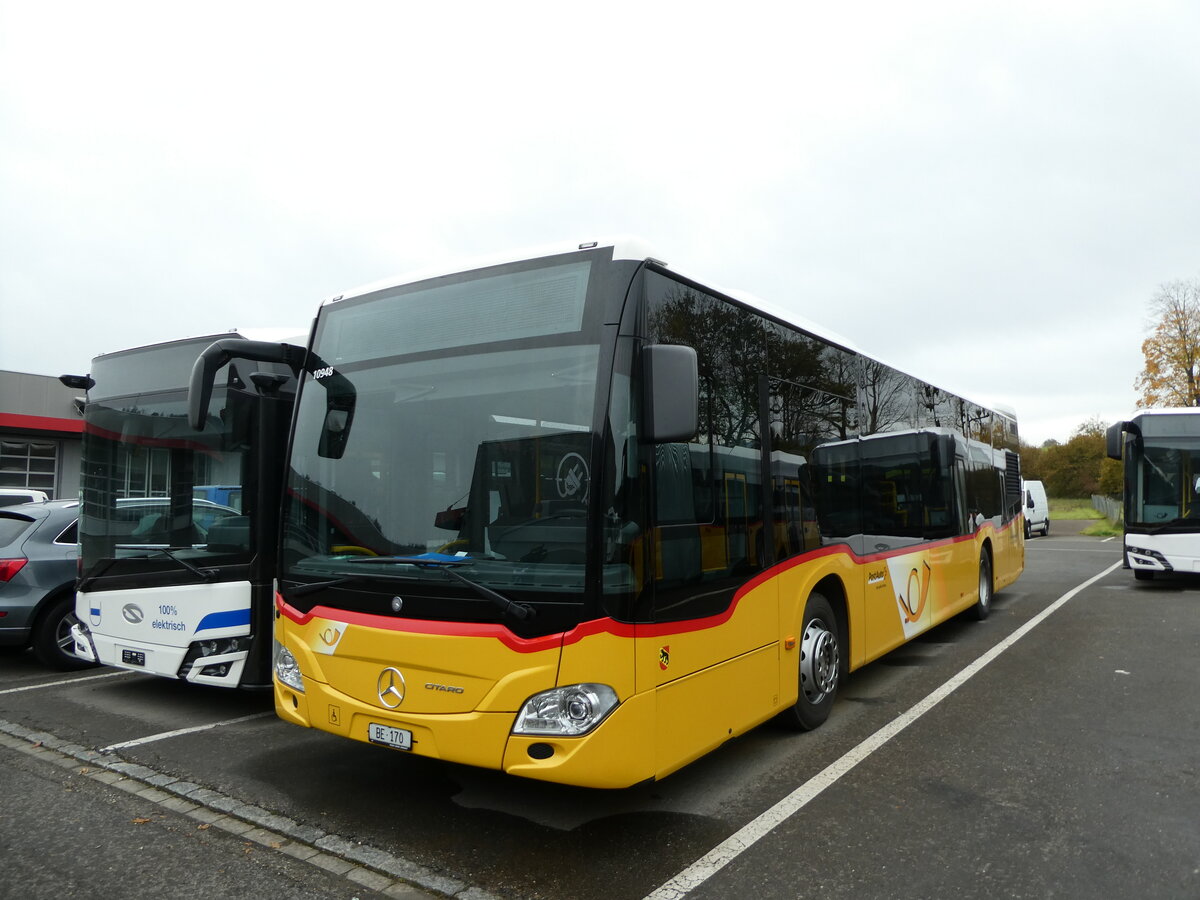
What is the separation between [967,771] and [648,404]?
119 inches

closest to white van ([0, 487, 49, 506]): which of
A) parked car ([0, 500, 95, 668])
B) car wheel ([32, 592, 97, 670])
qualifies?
parked car ([0, 500, 95, 668])

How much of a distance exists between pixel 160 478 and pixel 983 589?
9.12 m

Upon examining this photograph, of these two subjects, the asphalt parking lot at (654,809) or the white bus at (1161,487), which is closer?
the asphalt parking lot at (654,809)

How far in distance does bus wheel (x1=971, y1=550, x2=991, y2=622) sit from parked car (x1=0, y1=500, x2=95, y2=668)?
982 centimetres

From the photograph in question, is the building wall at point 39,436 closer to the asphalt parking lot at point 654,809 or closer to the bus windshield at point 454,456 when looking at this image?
the asphalt parking lot at point 654,809

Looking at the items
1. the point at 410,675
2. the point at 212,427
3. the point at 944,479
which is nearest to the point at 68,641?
the point at 212,427

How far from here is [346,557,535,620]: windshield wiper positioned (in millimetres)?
3664

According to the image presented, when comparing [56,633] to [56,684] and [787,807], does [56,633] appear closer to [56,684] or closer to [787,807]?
[56,684]

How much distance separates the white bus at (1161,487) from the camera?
1352cm

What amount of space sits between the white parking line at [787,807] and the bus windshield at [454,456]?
4.26ft

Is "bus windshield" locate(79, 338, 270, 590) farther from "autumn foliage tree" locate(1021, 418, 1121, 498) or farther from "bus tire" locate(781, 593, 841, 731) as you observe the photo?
"autumn foliage tree" locate(1021, 418, 1121, 498)

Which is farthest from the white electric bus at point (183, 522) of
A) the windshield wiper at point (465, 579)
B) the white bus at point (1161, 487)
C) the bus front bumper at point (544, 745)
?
the white bus at point (1161, 487)

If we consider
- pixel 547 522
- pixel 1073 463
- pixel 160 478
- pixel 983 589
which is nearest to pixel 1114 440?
pixel 983 589

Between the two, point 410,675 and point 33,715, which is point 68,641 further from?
point 410,675
